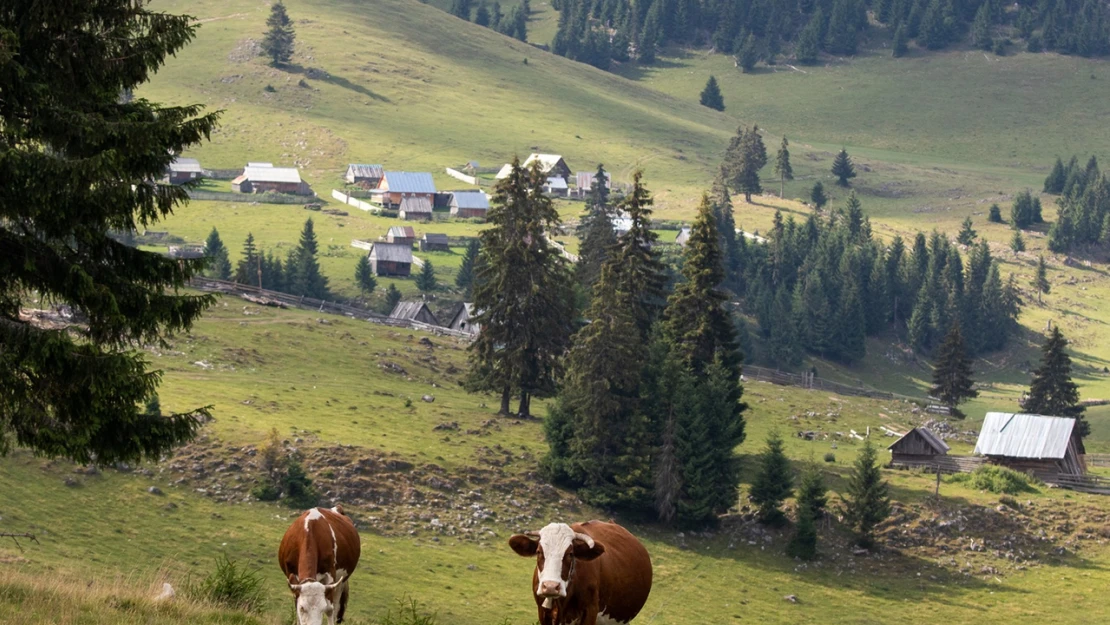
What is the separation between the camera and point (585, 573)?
17.9 m

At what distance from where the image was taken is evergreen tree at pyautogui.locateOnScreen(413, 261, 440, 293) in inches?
4643

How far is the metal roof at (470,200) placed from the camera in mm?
156750

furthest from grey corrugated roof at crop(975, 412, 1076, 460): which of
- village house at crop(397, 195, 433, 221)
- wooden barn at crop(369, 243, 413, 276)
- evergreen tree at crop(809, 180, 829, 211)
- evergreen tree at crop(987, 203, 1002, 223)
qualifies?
evergreen tree at crop(987, 203, 1002, 223)

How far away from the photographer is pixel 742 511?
219 ft

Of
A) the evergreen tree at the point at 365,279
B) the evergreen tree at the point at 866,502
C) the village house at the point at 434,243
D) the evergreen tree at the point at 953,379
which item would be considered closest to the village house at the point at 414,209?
the village house at the point at 434,243

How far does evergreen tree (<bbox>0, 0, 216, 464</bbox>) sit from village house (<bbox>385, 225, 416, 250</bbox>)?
115 m

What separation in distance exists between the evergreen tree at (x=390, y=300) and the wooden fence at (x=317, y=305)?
12.2ft

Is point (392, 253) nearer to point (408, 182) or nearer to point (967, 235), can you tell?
point (408, 182)

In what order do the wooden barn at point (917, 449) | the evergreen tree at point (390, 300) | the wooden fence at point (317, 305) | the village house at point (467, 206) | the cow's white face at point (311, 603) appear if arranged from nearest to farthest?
the cow's white face at point (311, 603)
the wooden barn at point (917, 449)
the wooden fence at point (317, 305)
the evergreen tree at point (390, 300)
the village house at point (467, 206)

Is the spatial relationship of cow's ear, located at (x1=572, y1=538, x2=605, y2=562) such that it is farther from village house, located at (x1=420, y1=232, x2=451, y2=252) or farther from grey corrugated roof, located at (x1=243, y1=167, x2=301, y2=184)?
grey corrugated roof, located at (x1=243, y1=167, x2=301, y2=184)

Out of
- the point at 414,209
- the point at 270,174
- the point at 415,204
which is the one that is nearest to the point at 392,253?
the point at 414,209

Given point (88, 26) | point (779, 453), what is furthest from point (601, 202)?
point (88, 26)

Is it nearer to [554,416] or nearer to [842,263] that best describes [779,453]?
[554,416]

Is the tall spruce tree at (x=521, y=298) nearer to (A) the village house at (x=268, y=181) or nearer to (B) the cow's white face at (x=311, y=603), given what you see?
(B) the cow's white face at (x=311, y=603)
